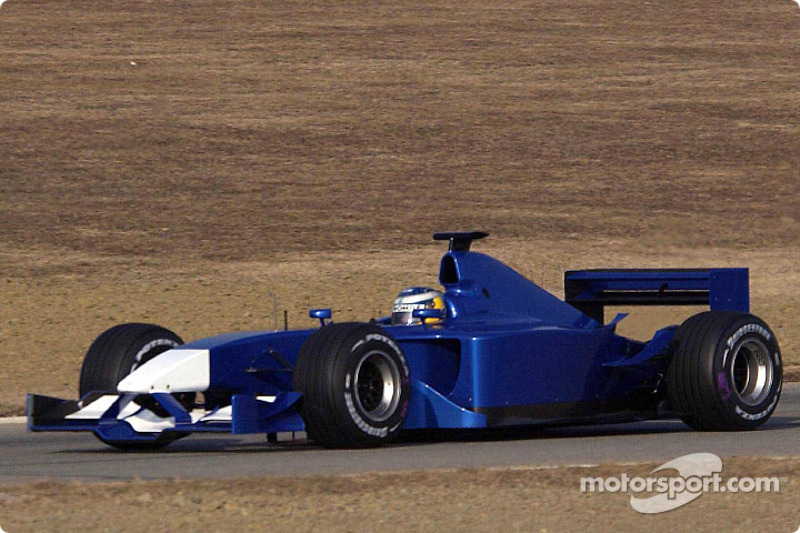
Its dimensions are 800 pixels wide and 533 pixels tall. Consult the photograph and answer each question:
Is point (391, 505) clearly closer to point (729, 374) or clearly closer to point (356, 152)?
point (729, 374)

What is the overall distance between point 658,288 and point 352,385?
3932mm

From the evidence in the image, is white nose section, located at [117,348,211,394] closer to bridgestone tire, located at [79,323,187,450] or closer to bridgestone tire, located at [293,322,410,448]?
bridgestone tire, located at [79,323,187,450]

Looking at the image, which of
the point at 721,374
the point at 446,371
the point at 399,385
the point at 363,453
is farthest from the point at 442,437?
the point at 721,374

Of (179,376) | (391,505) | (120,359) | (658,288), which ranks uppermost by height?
(658,288)

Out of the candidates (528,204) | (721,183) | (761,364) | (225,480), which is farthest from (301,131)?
(225,480)

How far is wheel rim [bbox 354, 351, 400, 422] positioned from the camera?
11.4m

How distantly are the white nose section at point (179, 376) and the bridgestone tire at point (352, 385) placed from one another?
71 centimetres

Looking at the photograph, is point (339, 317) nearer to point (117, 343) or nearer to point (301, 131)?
point (117, 343)

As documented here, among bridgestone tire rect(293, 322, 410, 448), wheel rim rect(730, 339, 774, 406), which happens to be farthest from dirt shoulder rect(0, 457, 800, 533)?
wheel rim rect(730, 339, 774, 406)

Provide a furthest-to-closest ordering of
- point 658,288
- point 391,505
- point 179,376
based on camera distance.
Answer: point 658,288, point 179,376, point 391,505

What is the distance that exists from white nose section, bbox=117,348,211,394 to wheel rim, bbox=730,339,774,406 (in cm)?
437

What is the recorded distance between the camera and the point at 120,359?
1203cm

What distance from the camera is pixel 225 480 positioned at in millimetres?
9492

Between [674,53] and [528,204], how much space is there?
1573cm
